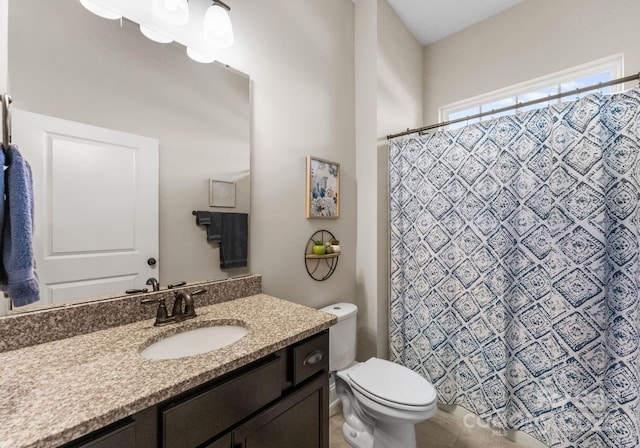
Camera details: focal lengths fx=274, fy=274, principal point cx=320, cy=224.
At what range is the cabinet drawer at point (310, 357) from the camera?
0.98 m

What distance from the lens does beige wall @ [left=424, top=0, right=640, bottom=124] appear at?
1.82 meters

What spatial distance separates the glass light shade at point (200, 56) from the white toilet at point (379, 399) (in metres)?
1.56

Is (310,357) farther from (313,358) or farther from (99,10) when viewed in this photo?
(99,10)

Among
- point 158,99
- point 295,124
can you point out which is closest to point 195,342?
point 158,99

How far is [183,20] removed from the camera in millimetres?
1180

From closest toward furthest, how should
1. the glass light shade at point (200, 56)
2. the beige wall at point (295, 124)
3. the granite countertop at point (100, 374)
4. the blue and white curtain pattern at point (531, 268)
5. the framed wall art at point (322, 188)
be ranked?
the granite countertop at point (100, 374), the glass light shade at point (200, 56), the blue and white curtain pattern at point (531, 268), the beige wall at point (295, 124), the framed wall art at point (322, 188)

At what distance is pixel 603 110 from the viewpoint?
→ 1.38m

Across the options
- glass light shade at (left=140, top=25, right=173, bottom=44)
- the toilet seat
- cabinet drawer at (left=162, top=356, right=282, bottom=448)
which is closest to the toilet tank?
the toilet seat

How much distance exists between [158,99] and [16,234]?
72cm

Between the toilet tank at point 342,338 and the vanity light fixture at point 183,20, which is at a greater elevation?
the vanity light fixture at point 183,20

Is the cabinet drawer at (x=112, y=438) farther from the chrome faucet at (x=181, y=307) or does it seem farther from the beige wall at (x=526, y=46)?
the beige wall at (x=526, y=46)

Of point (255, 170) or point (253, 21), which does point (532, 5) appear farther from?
point (255, 170)

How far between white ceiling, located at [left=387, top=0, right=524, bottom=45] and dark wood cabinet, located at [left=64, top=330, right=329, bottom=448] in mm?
2571

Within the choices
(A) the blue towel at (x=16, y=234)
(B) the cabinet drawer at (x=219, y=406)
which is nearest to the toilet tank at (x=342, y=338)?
(B) the cabinet drawer at (x=219, y=406)
